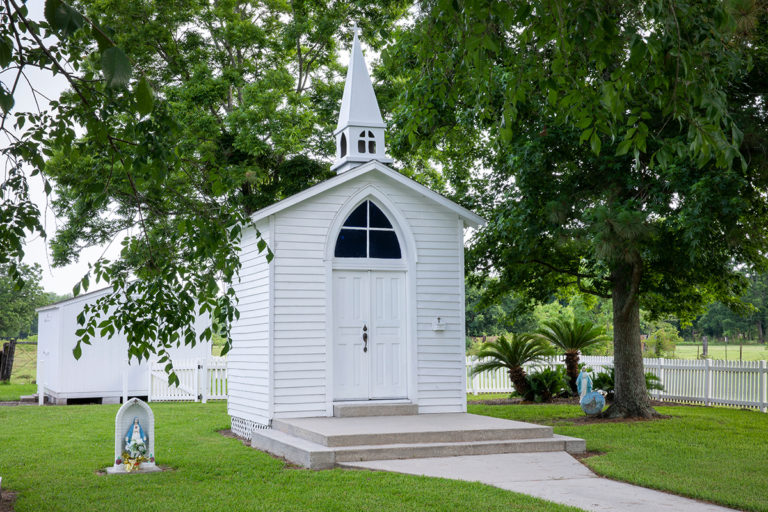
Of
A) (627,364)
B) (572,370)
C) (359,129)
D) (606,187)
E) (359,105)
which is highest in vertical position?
(359,105)

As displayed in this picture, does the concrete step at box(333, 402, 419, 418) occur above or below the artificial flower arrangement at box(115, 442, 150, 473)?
above

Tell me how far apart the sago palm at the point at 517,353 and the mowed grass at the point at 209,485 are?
7286 mm

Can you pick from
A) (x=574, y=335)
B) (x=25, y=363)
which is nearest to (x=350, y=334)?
(x=574, y=335)

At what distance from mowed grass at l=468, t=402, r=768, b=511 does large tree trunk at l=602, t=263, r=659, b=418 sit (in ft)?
1.87

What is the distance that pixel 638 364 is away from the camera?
13.3 metres

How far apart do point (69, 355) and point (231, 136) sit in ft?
23.8

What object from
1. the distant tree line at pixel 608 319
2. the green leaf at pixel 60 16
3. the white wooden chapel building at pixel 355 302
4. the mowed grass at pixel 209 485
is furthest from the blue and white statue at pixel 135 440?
the distant tree line at pixel 608 319

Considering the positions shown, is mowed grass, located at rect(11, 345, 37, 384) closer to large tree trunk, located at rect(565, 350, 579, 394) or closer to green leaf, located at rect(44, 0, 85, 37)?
large tree trunk, located at rect(565, 350, 579, 394)

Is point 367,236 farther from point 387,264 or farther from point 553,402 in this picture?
point 553,402

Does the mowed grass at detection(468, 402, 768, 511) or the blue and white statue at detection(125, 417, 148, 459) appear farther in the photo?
the blue and white statue at detection(125, 417, 148, 459)

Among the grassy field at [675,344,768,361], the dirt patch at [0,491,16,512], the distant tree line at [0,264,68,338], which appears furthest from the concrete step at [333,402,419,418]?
the grassy field at [675,344,768,361]

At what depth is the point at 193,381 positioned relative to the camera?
19.5 m

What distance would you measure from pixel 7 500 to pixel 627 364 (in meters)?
10.3

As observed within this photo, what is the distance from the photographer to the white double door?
1169 cm
